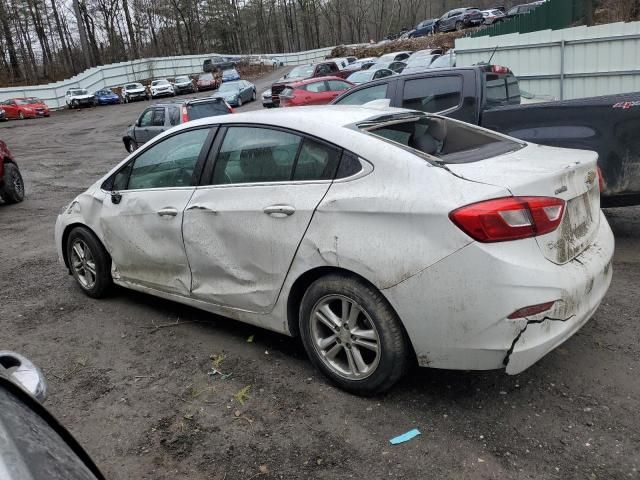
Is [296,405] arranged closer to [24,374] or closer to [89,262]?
[24,374]

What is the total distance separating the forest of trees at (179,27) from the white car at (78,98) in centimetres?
300

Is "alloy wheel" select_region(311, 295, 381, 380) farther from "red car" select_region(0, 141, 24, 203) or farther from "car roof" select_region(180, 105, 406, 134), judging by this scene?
"red car" select_region(0, 141, 24, 203)

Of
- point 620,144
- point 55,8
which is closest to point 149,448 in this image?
point 620,144

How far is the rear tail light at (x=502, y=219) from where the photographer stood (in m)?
2.72

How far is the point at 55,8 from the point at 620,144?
6639 cm

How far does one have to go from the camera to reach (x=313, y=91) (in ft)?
65.7

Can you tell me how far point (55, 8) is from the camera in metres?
59.4

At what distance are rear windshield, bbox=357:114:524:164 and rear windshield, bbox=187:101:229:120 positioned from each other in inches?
428

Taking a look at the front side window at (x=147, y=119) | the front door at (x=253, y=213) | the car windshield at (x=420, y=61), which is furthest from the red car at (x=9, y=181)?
Answer: the car windshield at (x=420, y=61)

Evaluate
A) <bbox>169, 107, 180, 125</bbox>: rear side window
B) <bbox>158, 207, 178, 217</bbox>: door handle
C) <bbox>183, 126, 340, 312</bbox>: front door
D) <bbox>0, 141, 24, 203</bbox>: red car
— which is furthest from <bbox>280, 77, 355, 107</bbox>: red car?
<bbox>183, 126, 340, 312</bbox>: front door

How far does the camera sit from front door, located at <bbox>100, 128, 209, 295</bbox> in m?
4.08

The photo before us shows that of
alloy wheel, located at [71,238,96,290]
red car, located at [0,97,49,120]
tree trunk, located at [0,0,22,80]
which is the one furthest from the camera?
tree trunk, located at [0,0,22,80]

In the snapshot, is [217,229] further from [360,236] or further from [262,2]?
[262,2]

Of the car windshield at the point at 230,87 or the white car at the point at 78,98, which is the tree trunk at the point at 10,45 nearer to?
the white car at the point at 78,98
